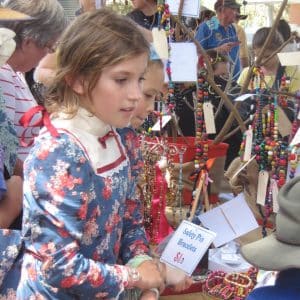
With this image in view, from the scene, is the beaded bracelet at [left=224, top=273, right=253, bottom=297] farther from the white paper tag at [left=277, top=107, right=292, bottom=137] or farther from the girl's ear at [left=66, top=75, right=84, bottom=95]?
the girl's ear at [left=66, top=75, right=84, bottom=95]

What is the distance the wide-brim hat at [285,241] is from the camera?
0.81m

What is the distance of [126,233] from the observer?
122 cm

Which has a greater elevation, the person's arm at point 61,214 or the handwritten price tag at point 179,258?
the person's arm at point 61,214

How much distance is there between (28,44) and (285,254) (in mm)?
1058

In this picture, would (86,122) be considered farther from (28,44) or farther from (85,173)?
(28,44)

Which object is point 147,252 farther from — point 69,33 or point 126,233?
point 69,33

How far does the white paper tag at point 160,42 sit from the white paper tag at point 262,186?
46cm

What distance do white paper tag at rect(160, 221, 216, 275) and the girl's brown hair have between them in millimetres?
562

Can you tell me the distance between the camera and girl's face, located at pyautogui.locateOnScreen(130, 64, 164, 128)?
144 cm

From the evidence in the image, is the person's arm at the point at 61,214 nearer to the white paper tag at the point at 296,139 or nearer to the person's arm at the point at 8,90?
the person's arm at the point at 8,90

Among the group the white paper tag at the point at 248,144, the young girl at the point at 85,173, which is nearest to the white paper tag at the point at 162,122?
the white paper tag at the point at 248,144

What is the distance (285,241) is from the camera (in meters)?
0.83

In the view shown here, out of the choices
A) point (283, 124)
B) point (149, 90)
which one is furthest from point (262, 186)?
point (149, 90)

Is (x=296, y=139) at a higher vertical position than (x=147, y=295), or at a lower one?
higher
